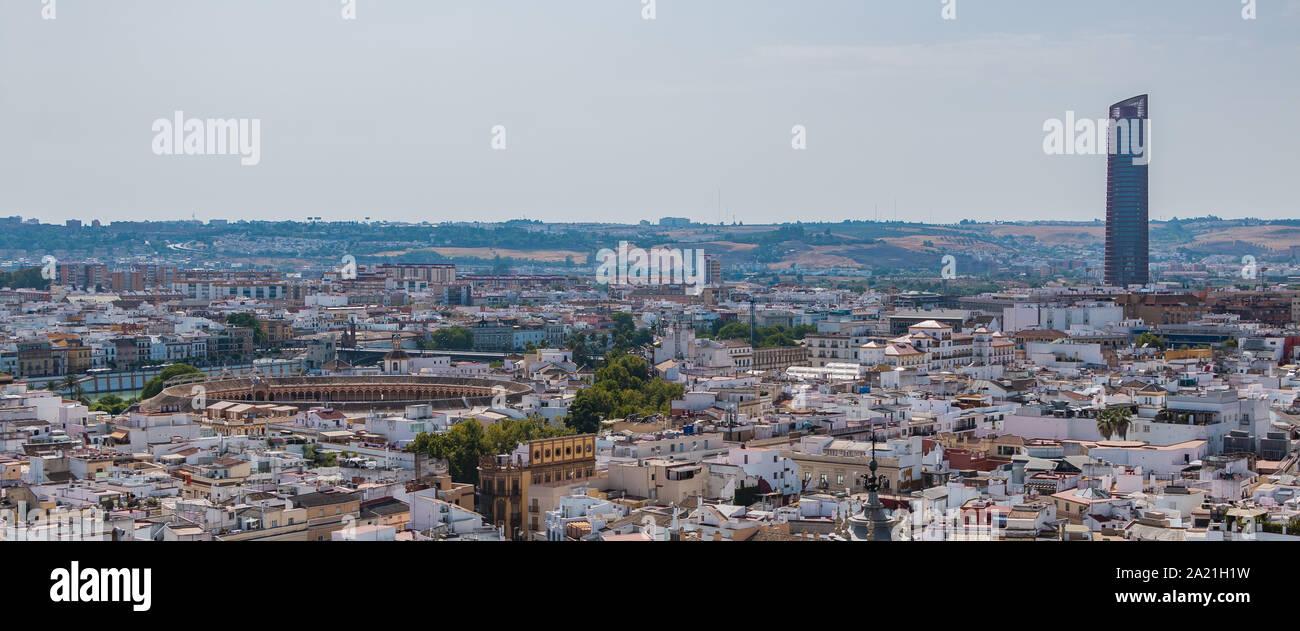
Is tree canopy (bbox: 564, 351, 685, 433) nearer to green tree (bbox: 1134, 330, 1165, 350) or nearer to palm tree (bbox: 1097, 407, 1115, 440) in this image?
palm tree (bbox: 1097, 407, 1115, 440)

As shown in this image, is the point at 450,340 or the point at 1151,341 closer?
the point at 1151,341

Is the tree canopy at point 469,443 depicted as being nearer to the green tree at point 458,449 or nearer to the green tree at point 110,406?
the green tree at point 458,449

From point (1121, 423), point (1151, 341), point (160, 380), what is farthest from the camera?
point (1151, 341)

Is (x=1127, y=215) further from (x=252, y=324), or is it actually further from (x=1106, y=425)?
(x=1106, y=425)

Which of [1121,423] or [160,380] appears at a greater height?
[1121,423]

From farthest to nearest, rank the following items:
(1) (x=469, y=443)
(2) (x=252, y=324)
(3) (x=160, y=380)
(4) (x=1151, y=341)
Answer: (2) (x=252, y=324) → (4) (x=1151, y=341) → (3) (x=160, y=380) → (1) (x=469, y=443)

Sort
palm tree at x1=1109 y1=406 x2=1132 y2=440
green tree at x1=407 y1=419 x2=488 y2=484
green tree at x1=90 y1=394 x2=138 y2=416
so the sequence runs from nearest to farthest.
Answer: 1. green tree at x1=407 y1=419 x2=488 y2=484
2. palm tree at x1=1109 y1=406 x2=1132 y2=440
3. green tree at x1=90 y1=394 x2=138 y2=416

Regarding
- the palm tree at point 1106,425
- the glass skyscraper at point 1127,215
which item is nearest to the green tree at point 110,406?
the palm tree at point 1106,425

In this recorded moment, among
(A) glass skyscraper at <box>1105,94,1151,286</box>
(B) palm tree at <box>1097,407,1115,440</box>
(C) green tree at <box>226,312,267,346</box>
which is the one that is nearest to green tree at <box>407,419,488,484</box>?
(B) palm tree at <box>1097,407,1115,440</box>

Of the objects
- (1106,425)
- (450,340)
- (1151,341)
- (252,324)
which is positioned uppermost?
(1106,425)

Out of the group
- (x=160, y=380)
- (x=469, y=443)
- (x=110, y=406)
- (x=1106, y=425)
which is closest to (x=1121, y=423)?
(x=1106, y=425)
